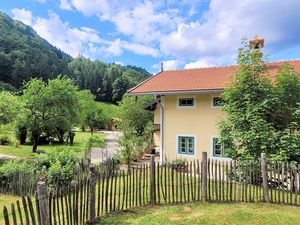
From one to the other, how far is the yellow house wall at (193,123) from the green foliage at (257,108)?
4.00 metres

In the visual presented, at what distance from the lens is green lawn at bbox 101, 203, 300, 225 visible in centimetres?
779

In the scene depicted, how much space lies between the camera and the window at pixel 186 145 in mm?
18281

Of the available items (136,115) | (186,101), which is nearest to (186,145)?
(186,101)

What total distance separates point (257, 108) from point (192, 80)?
738 centimetres

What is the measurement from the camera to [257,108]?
40.8ft

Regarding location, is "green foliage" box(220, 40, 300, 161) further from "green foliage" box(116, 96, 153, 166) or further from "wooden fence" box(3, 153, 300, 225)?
"green foliage" box(116, 96, 153, 166)

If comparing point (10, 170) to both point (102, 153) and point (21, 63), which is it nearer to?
point (102, 153)

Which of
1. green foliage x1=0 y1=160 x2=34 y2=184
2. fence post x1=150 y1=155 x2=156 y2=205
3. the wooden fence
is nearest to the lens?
the wooden fence

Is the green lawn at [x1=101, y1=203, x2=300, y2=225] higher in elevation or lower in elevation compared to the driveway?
lower

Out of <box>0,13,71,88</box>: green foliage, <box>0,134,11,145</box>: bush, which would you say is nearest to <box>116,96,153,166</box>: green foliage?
<box>0,134,11,145</box>: bush

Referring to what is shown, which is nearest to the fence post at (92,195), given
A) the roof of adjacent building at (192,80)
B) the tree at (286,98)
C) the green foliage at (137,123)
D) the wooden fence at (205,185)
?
the wooden fence at (205,185)

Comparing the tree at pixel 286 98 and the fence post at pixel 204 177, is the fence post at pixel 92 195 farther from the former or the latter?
the tree at pixel 286 98

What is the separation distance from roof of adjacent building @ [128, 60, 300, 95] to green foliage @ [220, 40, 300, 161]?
9.87 feet

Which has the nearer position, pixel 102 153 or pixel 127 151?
pixel 127 151
